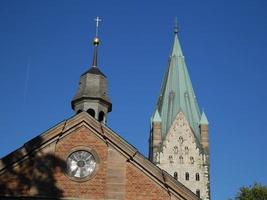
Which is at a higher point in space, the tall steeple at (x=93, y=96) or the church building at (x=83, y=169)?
the tall steeple at (x=93, y=96)

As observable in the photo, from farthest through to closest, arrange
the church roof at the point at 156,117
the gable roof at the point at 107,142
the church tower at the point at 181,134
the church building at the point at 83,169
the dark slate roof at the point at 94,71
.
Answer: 1. the church roof at the point at 156,117
2. the church tower at the point at 181,134
3. the dark slate roof at the point at 94,71
4. the gable roof at the point at 107,142
5. the church building at the point at 83,169

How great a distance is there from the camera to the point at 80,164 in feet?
57.2

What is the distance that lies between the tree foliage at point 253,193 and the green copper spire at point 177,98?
56.8 ft

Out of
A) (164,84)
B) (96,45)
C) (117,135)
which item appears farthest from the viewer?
(164,84)

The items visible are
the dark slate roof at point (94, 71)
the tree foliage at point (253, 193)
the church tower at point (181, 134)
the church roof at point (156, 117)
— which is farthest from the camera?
the church roof at point (156, 117)

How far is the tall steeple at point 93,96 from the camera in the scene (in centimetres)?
2284

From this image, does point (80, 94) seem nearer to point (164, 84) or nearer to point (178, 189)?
point (178, 189)

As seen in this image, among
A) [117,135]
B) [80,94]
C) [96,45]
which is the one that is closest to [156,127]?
[96,45]

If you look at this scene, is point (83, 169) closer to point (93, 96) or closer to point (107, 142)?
point (107, 142)

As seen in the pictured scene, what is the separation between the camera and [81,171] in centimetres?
1736

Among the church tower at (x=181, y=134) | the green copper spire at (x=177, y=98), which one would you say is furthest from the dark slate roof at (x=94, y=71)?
the green copper spire at (x=177, y=98)

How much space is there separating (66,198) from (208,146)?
43488 mm

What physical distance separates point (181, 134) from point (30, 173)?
142 feet

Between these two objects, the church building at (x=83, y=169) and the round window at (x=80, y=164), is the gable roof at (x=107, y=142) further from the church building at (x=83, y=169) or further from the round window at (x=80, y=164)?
the round window at (x=80, y=164)
